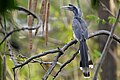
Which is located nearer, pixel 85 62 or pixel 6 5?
pixel 6 5

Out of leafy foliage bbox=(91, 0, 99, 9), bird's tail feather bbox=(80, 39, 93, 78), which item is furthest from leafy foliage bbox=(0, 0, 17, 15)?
bird's tail feather bbox=(80, 39, 93, 78)

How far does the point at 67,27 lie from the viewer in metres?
5.49

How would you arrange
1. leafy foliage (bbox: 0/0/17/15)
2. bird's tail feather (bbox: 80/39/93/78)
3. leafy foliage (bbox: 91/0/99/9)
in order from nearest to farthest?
1. leafy foliage (bbox: 0/0/17/15)
2. leafy foliage (bbox: 91/0/99/9)
3. bird's tail feather (bbox: 80/39/93/78)

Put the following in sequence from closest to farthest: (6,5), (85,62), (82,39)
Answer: (6,5) < (85,62) < (82,39)

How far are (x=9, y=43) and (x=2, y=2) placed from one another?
101 cm

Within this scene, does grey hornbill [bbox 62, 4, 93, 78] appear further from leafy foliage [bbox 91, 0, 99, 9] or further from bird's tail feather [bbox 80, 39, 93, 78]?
leafy foliage [bbox 91, 0, 99, 9]

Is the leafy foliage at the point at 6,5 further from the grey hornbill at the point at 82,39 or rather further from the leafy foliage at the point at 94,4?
the grey hornbill at the point at 82,39

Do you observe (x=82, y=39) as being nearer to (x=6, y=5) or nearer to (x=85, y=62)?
(x=85, y=62)

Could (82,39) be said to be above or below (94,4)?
below

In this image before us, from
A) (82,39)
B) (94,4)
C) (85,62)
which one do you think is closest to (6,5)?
(94,4)

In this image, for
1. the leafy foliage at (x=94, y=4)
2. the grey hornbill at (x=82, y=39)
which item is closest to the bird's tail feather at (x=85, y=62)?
the grey hornbill at (x=82, y=39)

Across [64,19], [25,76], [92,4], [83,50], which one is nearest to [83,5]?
[64,19]

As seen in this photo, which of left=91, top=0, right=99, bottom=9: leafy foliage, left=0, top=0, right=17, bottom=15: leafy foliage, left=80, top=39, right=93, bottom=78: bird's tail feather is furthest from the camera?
left=80, top=39, right=93, bottom=78: bird's tail feather

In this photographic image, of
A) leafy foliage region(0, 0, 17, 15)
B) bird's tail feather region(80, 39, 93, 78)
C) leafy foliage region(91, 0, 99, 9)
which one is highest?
leafy foliage region(0, 0, 17, 15)
